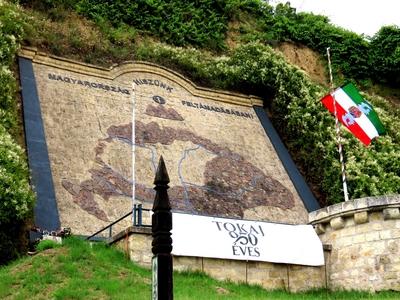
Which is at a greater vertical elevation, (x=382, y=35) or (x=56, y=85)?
(x=382, y=35)

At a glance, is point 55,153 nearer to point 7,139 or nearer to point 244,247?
point 7,139

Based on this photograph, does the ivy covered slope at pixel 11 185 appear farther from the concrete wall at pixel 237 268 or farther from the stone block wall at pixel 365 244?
the stone block wall at pixel 365 244

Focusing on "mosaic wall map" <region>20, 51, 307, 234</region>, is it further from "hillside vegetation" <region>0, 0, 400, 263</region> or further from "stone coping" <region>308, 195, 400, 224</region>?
"stone coping" <region>308, 195, 400, 224</region>

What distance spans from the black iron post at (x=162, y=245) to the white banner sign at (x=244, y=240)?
24.7ft

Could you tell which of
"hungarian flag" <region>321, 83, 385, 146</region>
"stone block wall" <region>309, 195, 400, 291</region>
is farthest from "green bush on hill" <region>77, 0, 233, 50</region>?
"stone block wall" <region>309, 195, 400, 291</region>

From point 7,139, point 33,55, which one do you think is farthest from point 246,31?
point 7,139

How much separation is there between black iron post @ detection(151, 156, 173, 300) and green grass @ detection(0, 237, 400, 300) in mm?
4965

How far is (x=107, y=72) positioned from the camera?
79.3 feet

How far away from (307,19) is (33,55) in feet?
51.4

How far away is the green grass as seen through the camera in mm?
12281

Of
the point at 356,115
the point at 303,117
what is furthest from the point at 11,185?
the point at 303,117

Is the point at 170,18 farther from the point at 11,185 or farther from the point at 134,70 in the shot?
the point at 11,185

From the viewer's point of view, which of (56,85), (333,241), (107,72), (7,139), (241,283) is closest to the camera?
(241,283)

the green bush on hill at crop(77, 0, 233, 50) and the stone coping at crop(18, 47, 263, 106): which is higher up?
the green bush on hill at crop(77, 0, 233, 50)
